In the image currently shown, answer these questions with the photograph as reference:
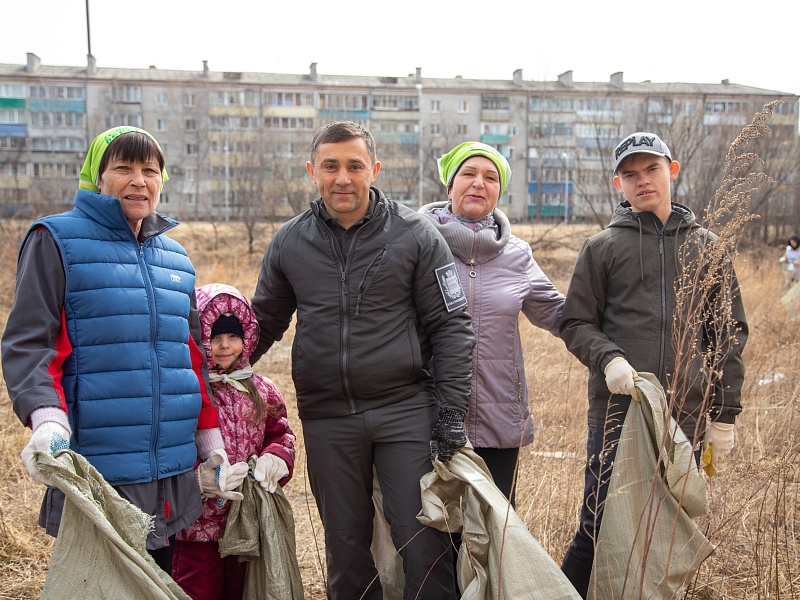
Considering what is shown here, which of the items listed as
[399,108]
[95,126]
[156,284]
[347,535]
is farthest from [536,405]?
[399,108]

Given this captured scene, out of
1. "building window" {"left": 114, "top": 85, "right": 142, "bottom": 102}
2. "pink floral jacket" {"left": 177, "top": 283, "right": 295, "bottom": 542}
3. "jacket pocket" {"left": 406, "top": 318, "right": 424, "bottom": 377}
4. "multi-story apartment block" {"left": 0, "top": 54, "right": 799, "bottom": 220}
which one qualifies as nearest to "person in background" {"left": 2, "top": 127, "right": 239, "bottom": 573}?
"pink floral jacket" {"left": 177, "top": 283, "right": 295, "bottom": 542}

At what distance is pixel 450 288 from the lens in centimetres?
261

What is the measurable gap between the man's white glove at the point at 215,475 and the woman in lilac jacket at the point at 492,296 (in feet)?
3.23

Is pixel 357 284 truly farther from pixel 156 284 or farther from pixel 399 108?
pixel 399 108

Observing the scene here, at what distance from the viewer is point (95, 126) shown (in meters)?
40.6

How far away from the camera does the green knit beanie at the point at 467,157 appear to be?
9.87 feet

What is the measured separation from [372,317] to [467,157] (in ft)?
3.05

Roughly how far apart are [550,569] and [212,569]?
1321mm

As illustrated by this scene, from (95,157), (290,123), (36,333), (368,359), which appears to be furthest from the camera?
(290,123)

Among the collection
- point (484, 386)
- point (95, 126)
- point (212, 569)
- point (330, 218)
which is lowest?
point (212, 569)

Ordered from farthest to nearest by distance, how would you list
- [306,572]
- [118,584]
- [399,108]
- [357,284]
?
[399,108] → [306,572] → [357,284] → [118,584]

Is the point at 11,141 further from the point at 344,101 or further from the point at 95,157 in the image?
the point at 95,157

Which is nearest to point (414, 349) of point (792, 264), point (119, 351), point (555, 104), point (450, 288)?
point (450, 288)

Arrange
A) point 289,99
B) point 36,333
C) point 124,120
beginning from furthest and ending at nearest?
point 289,99 → point 124,120 → point 36,333
